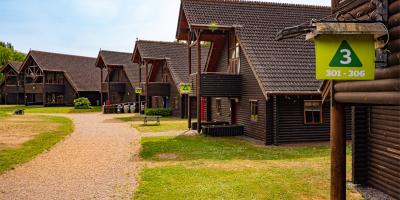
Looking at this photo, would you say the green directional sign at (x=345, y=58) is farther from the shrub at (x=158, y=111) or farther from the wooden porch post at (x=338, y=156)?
the shrub at (x=158, y=111)

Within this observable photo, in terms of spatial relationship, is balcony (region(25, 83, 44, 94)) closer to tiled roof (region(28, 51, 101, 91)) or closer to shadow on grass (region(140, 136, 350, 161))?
tiled roof (region(28, 51, 101, 91))

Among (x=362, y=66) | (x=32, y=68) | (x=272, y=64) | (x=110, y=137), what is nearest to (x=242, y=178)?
(x=362, y=66)

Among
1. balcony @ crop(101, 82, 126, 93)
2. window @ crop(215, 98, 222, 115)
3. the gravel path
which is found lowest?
the gravel path

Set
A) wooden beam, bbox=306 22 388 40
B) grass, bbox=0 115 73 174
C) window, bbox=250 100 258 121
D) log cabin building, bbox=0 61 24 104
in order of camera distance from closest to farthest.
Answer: wooden beam, bbox=306 22 388 40
grass, bbox=0 115 73 174
window, bbox=250 100 258 121
log cabin building, bbox=0 61 24 104

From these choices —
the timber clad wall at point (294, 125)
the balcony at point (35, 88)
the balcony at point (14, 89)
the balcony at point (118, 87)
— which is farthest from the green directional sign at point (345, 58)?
the balcony at point (14, 89)

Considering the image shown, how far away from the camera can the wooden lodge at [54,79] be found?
176 feet

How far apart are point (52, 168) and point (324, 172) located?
9202 mm

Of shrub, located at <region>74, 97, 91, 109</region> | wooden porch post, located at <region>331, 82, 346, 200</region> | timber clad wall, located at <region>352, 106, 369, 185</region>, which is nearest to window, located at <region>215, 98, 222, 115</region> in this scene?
timber clad wall, located at <region>352, 106, 369, 185</region>

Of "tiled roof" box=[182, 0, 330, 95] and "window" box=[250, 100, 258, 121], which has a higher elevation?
"tiled roof" box=[182, 0, 330, 95]

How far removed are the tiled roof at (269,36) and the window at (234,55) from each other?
116 centimetres

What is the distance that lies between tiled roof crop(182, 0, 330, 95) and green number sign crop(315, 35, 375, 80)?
1152 centimetres

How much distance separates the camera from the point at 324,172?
38.4 feet

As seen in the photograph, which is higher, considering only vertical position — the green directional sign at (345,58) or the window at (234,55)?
the window at (234,55)

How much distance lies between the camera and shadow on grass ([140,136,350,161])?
14.8 metres
